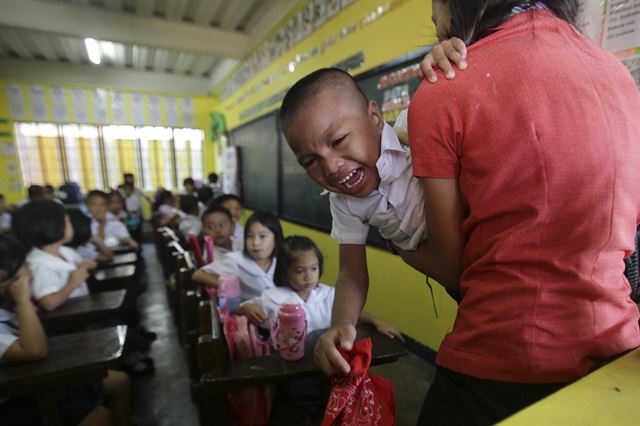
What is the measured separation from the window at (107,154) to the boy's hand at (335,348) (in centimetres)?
842

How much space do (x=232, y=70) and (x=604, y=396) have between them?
6.88m

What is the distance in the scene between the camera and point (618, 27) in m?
1.39

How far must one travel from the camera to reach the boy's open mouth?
0.71 meters

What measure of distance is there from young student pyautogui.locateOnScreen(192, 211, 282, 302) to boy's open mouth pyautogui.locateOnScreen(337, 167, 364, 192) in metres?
1.51

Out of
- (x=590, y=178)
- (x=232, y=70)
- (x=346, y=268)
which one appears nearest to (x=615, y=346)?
(x=590, y=178)

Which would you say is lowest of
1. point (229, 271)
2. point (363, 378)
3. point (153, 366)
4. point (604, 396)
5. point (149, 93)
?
point (153, 366)

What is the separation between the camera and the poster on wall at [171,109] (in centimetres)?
785

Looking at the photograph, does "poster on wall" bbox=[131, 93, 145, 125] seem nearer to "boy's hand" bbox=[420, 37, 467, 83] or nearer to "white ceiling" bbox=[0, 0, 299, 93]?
"white ceiling" bbox=[0, 0, 299, 93]

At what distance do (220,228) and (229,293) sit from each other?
1.13 metres

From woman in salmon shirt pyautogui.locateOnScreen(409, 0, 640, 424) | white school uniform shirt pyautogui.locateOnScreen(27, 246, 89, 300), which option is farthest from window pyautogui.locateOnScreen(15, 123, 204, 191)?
woman in salmon shirt pyautogui.locateOnScreen(409, 0, 640, 424)

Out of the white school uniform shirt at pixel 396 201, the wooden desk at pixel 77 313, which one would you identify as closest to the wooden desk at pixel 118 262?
the wooden desk at pixel 77 313

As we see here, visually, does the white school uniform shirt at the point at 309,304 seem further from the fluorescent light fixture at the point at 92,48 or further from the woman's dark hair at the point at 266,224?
the fluorescent light fixture at the point at 92,48

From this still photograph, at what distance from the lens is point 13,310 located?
145cm

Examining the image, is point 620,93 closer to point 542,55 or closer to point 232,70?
point 542,55
